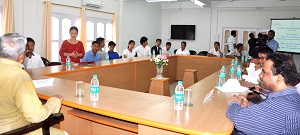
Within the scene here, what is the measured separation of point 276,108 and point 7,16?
5761mm

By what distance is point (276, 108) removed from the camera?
1604 mm

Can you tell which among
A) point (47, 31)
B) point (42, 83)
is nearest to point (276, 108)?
point (42, 83)

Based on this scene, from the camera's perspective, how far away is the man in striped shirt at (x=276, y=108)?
5.19ft

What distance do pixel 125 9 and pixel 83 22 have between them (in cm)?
212

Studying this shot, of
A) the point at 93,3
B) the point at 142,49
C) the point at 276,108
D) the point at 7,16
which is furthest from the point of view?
the point at 93,3

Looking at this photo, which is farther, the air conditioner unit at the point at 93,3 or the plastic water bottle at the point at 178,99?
the air conditioner unit at the point at 93,3

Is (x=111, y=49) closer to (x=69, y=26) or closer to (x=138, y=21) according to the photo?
(x=69, y=26)

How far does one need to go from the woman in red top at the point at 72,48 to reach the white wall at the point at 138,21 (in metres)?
4.27

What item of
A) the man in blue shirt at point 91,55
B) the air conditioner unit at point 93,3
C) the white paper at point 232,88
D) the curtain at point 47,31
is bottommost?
the white paper at point 232,88

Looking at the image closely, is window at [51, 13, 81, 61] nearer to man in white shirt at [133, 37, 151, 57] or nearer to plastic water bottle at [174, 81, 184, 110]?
man in white shirt at [133, 37, 151, 57]

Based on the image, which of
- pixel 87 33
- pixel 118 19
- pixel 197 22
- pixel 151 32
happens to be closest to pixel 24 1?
pixel 87 33

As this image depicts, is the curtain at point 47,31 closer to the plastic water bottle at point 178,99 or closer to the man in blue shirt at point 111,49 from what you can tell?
the man in blue shirt at point 111,49

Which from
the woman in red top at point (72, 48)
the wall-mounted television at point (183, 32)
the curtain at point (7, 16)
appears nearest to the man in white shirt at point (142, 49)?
the woman in red top at point (72, 48)

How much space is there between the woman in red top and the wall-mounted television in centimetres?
681
